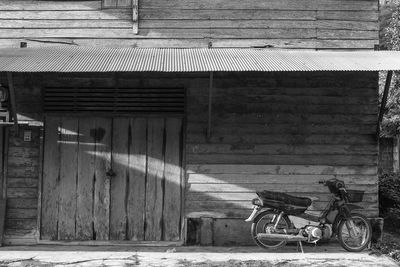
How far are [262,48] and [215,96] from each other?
3.58 ft

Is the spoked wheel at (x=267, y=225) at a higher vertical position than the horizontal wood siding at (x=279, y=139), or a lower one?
lower

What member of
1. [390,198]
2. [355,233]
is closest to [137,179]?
[355,233]

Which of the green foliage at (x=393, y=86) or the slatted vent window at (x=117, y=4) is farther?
the green foliage at (x=393, y=86)

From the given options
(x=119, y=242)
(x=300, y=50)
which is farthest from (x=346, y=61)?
(x=119, y=242)

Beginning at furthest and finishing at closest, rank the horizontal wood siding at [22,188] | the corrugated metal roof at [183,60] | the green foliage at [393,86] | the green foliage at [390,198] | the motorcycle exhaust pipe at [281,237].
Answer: the green foliage at [393,86], the green foliage at [390,198], the horizontal wood siding at [22,188], the motorcycle exhaust pipe at [281,237], the corrugated metal roof at [183,60]

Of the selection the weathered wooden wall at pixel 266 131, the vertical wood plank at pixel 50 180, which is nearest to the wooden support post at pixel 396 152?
the weathered wooden wall at pixel 266 131

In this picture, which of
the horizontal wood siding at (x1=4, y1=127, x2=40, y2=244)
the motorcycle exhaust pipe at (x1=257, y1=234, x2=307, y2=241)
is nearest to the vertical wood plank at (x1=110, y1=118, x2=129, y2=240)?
the horizontal wood siding at (x1=4, y1=127, x2=40, y2=244)

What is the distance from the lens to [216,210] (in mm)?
7211

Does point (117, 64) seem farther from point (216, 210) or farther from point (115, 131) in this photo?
point (216, 210)

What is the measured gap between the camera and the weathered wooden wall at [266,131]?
727 centimetres

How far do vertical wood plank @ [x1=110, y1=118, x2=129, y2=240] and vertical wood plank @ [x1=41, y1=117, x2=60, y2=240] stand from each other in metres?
0.89

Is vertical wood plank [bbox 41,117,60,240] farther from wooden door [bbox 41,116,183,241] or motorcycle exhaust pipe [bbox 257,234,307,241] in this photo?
motorcycle exhaust pipe [bbox 257,234,307,241]

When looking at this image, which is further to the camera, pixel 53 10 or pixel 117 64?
pixel 53 10

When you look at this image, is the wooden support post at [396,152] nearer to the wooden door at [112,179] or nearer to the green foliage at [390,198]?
the green foliage at [390,198]
